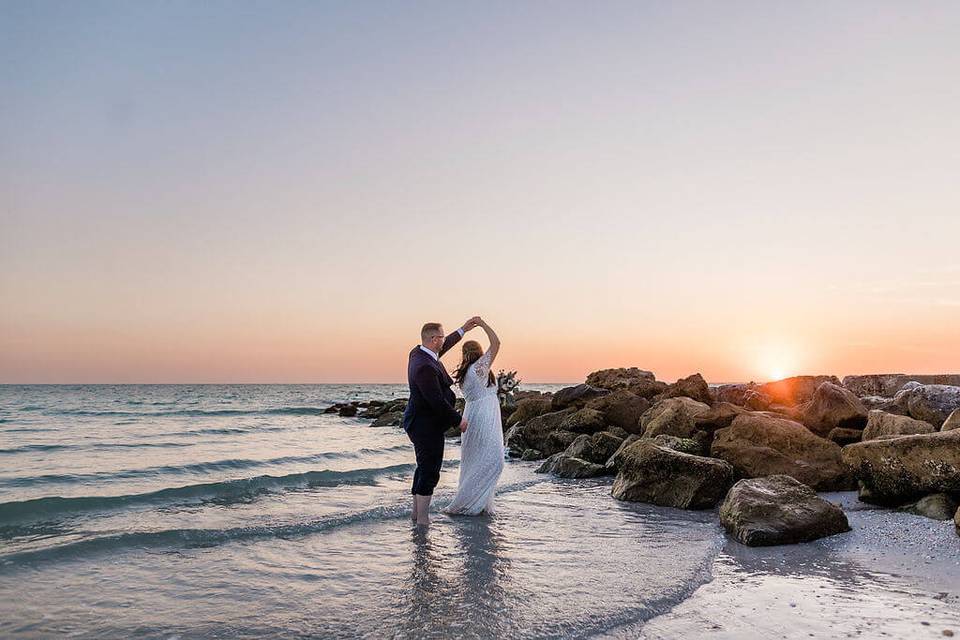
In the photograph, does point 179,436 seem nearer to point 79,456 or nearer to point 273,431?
point 273,431

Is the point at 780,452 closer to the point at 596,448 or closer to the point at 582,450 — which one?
the point at 596,448

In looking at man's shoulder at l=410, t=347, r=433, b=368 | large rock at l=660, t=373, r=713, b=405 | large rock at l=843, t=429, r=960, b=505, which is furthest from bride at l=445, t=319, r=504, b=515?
large rock at l=660, t=373, r=713, b=405

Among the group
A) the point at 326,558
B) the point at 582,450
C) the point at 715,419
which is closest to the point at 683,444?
the point at 715,419

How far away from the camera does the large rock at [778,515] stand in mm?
7051

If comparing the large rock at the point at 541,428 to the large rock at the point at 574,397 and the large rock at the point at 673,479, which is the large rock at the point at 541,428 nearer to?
the large rock at the point at 574,397

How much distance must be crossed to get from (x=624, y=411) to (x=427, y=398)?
31.8 feet

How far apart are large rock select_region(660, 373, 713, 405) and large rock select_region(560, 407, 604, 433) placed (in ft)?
7.27

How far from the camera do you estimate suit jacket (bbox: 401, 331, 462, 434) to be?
816cm

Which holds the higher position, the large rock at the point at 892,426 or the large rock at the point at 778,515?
the large rock at the point at 892,426

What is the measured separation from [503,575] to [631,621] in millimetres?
1541

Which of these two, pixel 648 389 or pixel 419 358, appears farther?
pixel 648 389

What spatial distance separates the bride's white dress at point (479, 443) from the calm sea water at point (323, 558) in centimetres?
33

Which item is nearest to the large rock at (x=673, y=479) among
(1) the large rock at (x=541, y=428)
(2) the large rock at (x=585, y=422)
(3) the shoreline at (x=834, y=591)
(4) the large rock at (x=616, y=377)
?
(3) the shoreline at (x=834, y=591)

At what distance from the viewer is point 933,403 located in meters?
11.8
